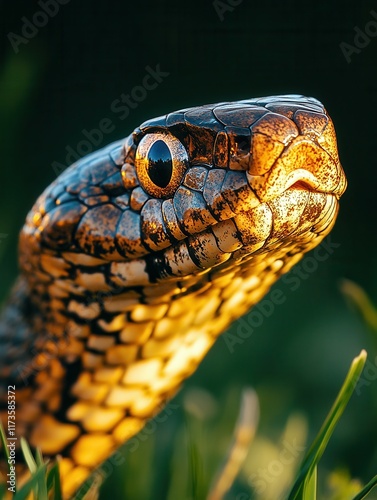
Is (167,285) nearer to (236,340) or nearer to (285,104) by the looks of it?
(285,104)

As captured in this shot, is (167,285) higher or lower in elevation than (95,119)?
lower

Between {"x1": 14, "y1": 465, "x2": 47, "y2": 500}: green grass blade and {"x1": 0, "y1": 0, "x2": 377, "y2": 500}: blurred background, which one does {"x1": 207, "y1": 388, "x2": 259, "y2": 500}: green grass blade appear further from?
{"x1": 0, "y1": 0, "x2": 377, "y2": 500}: blurred background

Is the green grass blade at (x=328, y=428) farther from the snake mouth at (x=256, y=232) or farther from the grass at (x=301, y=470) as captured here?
the snake mouth at (x=256, y=232)

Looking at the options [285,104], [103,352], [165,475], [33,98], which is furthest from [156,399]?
[33,98]
